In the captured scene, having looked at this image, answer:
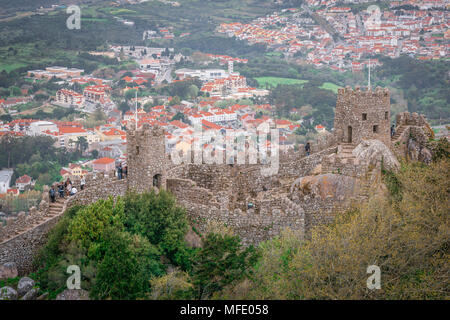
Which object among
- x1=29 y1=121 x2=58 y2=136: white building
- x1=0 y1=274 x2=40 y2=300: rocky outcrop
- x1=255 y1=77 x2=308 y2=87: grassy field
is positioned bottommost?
x1=255 y1=77 x2=308 y2=87: grassy field

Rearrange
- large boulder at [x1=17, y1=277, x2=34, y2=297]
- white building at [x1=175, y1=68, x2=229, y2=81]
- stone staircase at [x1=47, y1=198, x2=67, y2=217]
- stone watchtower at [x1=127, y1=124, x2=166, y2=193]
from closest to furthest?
large boulder at [x1=17, y1=277, x2=34, y2=297] < stone watchtower at [x1=127, y1=124, x2=166, y2=193] < stone staircase at [x1=47, y1=198, x2=67, y2=217] < white building at [x1=175, y1=68, x2=229, y2=81]

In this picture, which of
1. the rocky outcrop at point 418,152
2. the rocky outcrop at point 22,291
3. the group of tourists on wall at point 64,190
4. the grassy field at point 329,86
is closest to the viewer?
the rocky outcrop at point 22,291

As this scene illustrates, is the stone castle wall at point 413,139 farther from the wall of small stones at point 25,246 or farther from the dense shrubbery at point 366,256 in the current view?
the wall of small stones at point 25,246

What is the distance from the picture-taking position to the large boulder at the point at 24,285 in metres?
26.8

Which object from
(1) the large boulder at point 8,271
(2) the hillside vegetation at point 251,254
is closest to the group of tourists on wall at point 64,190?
(2) the hillside vegetation at point 251,254

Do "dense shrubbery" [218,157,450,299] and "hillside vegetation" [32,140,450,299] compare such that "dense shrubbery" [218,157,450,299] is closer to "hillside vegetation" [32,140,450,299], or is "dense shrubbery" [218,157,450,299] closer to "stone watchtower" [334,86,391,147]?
"hillside vegetation" [32,140,450,299]

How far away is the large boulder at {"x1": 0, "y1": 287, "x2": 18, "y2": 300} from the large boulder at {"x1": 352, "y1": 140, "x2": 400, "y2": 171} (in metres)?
16.9

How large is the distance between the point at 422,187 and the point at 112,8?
5334 inches

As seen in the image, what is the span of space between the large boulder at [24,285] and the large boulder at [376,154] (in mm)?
16183

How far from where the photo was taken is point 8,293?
26.2 metres

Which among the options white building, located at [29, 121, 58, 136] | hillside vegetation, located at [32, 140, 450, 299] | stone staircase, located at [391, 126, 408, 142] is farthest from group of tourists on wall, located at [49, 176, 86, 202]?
white building, located at [29, 121, 58, 136]

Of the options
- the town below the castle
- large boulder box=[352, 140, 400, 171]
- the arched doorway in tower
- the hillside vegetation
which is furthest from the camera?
large boulder box=[352, 140, 400, 171]

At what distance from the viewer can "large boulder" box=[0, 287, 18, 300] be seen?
2584 centimetres

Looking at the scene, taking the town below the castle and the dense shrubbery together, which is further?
the town below the castle
